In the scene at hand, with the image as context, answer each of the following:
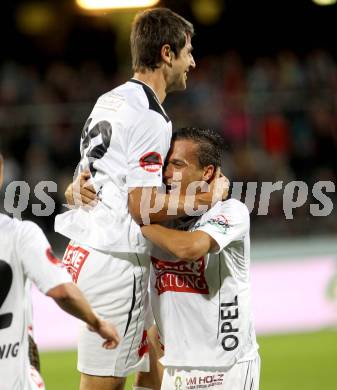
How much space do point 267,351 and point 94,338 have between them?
17.0 ft

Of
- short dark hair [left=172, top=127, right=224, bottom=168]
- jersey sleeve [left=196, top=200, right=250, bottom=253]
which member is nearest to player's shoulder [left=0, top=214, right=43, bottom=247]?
jersey sleeve [left=196, top=200, right=250, bottom=253]

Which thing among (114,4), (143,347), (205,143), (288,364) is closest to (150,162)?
(205,143)

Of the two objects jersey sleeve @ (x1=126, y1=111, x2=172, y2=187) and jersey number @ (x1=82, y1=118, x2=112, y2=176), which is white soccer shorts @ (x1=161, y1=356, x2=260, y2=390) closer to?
jersey sleeve @ (x1=126, y1=111, x2=172, y2=187)

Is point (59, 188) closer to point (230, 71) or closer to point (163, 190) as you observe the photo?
point (230, 71)

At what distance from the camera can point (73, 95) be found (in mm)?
13523

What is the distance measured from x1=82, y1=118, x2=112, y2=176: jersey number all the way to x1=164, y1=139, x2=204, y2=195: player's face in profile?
331 millimetres

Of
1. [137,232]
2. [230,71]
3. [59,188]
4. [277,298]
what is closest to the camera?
[137,232]

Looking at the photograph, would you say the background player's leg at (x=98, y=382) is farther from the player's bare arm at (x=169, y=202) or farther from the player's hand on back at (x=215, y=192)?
the player's hand on back at (x=215, y=192)

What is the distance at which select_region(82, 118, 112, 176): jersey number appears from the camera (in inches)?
193

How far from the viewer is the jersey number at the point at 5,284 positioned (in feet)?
12.4

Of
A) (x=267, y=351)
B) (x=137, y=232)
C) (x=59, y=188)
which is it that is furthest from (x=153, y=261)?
(x=59, y=188)

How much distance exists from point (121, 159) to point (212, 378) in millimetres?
1178

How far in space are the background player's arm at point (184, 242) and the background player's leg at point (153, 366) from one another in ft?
2.78

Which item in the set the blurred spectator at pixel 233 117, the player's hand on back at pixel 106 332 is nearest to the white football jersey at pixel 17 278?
the player's hand on back at pixel 106 332
